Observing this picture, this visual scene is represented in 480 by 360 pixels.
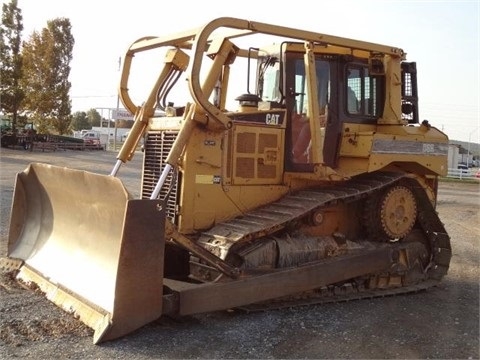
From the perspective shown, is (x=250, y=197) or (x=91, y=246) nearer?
(x=91, y=246)

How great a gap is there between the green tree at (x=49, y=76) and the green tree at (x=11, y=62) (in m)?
1.79

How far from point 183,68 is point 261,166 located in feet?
5.50

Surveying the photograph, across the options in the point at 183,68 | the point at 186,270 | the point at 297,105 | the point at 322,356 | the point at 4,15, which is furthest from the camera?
the point at 4,15

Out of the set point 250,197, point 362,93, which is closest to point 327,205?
point 250,197

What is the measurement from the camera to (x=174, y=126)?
21.0 ft

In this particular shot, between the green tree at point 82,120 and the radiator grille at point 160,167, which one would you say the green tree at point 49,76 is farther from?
the green tree at point 82,120

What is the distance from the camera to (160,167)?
6.54 metres

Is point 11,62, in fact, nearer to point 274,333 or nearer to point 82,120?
Answer: point 274,333

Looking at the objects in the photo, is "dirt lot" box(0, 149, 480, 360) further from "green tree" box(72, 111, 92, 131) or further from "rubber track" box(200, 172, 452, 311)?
"green tree" box(72, 111, 92, 131)

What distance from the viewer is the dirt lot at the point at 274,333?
4.91 metres

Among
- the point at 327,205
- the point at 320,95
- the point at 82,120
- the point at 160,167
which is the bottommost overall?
the point at 327,205

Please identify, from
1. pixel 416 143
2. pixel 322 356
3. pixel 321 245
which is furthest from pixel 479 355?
pixel 416 143

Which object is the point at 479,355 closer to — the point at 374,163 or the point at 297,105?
the point at 374,163

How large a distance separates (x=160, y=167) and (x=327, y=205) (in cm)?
203
